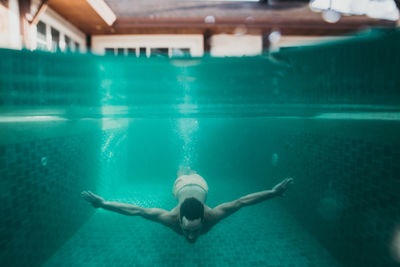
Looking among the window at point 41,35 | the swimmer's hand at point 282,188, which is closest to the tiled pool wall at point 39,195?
the window at point 41,35

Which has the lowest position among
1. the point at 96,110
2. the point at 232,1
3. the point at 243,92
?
the point at 96,110

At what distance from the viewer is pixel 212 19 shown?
21.2ft

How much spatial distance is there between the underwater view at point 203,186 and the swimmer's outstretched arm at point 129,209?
0.07m

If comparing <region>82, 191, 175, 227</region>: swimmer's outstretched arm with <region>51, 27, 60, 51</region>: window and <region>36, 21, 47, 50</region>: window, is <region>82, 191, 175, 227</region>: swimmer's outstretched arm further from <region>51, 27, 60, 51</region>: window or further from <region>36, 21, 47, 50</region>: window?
<region>51, 27, 60, 51</region>: window

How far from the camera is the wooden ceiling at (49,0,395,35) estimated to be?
6.41 meters

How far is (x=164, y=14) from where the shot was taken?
21.1 feet

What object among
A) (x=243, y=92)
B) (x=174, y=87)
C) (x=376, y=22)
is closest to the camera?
(x=174, y=87)

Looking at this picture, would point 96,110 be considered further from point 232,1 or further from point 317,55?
point 317,55

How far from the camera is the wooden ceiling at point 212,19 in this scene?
6.41 meters

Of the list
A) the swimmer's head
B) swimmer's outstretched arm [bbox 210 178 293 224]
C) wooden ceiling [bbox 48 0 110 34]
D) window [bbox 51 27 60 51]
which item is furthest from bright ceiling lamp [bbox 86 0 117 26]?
swimmer's outstretched arm [bbox 210 178 293 224]

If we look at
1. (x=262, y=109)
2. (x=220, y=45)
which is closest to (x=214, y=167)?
(x=262, y=109)

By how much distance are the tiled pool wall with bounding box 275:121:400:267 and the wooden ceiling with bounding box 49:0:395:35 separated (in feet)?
13.3

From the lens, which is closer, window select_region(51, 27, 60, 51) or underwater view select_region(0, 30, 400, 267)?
underwater view select_region(0, 30, 400, 267)

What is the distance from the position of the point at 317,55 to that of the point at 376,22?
5102mm
